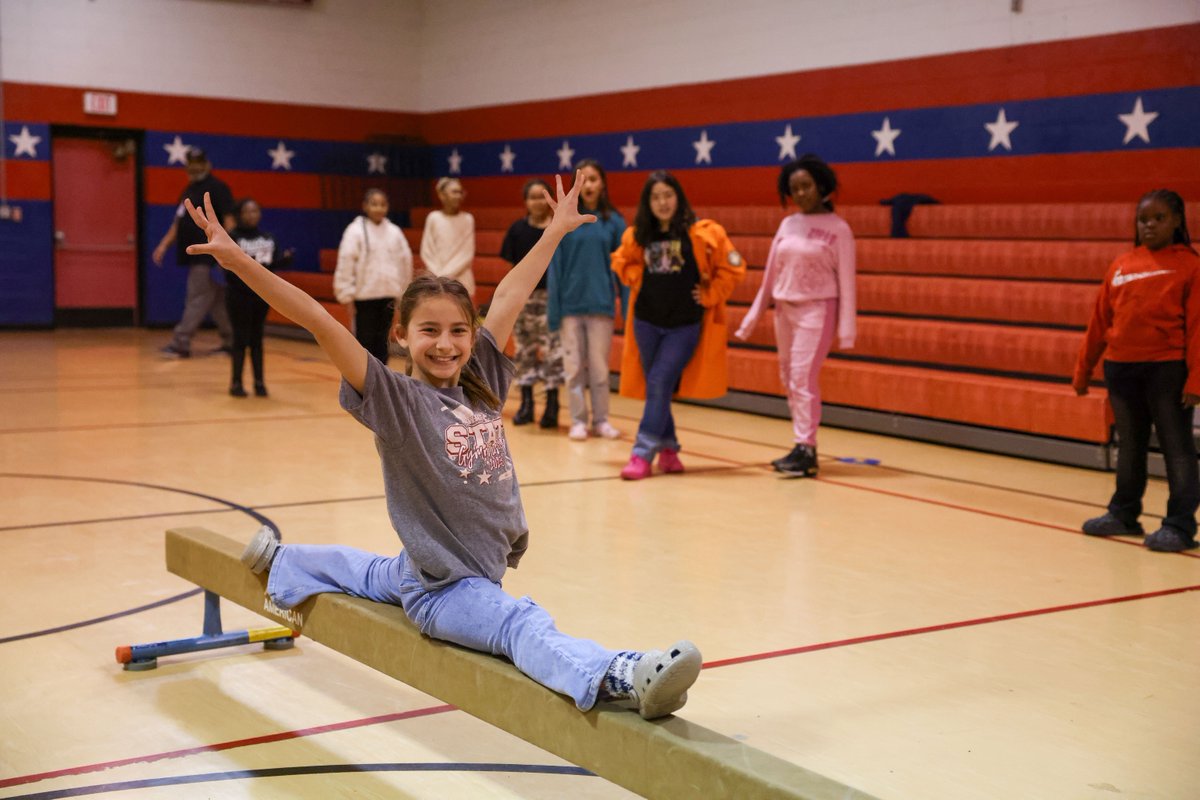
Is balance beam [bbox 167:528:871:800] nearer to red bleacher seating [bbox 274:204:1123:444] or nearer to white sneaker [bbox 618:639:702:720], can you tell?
white sneaker [bbox 618:639:702:720]

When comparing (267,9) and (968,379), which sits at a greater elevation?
(267,9)

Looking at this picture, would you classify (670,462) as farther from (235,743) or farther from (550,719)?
(550,719)

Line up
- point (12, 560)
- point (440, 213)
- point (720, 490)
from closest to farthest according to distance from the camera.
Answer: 1. point (12, 560)
2. point (720, 490)
3. point (440, 213)

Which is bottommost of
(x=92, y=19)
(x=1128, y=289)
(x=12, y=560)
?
(x=12, y=560)

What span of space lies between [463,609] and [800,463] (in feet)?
14.3

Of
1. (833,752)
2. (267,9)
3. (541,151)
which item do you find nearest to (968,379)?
(833,752)

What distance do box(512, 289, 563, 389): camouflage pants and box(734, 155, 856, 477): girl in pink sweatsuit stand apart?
72.3 inches

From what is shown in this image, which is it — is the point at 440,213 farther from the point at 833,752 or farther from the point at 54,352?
the point at 833,752

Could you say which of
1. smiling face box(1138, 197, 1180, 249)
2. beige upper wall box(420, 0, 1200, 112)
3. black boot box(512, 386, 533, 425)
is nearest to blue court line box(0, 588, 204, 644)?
smiling face box(1138, 197, 1180, 249)

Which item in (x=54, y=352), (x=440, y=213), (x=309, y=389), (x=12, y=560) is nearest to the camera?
(x=12, y=560)

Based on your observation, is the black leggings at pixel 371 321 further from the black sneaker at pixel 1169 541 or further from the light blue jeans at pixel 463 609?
the light blue jeans at pixel 463 609

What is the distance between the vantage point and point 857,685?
354 cm

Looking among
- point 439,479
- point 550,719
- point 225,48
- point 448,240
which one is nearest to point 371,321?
point 448,240

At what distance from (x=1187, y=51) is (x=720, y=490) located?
4625 millimetres
